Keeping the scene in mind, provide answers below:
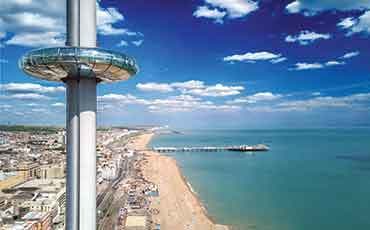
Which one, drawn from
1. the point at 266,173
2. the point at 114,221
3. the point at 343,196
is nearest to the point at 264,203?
the point at 343,196

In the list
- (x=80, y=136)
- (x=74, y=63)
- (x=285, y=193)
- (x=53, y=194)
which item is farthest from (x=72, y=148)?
(x=285, y=193)

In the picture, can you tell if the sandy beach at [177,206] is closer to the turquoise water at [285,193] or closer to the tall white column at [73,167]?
the turquoise water at [285,193]

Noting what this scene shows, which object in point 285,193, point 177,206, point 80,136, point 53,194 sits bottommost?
point 285,193

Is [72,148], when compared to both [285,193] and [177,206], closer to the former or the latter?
[177,206]

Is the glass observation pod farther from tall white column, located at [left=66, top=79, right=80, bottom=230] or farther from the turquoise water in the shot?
the turquoise water

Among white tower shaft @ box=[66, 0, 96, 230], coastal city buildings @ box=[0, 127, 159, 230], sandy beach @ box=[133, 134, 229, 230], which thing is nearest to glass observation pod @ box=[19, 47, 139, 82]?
white tower shaft @ box=[66, 0, 96, 230]

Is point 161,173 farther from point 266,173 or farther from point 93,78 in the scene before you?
point 93,78
